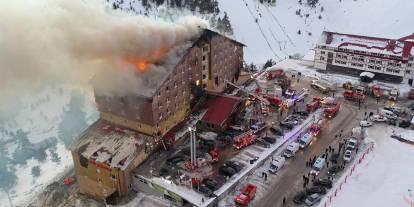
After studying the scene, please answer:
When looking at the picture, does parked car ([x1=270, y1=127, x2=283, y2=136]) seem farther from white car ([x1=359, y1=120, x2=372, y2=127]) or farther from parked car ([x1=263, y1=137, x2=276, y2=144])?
white car ([x1=359, y1=120, x2=372, y2=127])

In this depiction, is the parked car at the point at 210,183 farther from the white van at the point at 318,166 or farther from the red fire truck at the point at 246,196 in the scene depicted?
the white van at the point at 318,166

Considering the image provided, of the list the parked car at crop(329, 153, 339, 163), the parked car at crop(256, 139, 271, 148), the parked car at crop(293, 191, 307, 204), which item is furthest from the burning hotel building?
the parked car at crop(329, 153, 339, 163)

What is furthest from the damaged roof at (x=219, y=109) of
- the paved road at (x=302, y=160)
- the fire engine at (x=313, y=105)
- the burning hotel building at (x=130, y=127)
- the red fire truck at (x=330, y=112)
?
the red fire truck at (x=330, y=112)

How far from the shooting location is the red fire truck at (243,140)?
1918 inches

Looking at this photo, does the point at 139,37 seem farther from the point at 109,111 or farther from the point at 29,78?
the point at 29,78

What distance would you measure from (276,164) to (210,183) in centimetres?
795

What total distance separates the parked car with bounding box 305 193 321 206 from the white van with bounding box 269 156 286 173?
18.4 feet

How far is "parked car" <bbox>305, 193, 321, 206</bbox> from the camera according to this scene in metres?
40.1

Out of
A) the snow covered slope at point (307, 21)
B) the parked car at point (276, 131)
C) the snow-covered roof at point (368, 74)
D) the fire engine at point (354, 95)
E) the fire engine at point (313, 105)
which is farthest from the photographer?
the snow covered slope at point (307, 21)

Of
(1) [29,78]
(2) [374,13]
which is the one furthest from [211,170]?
(2) [374,13]

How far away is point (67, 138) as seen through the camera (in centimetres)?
7088

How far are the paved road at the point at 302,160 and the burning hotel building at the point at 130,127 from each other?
1444 cm

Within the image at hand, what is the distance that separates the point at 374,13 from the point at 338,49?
181ft

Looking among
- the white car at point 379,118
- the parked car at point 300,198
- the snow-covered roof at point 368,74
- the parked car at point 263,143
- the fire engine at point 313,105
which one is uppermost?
the snow-covered roof at point 368,74
